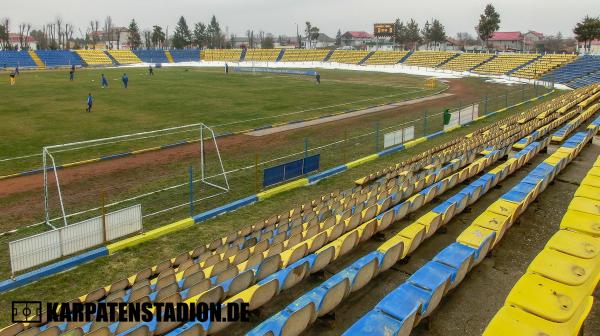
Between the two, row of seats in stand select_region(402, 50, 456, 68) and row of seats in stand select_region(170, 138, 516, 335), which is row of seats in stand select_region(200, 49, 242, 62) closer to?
row of seats in stand select_region(402, 50, 456, 68)

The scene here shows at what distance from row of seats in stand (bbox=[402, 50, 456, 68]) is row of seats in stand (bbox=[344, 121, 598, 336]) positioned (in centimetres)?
8593

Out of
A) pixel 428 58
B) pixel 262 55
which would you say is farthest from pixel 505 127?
pixel 262 55

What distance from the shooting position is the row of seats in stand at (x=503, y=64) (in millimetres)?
76688

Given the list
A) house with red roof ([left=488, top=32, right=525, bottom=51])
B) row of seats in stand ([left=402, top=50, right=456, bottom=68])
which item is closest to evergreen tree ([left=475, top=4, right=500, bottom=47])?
row of seats in stand ([left=402, top=50, right=456, bottom=68])

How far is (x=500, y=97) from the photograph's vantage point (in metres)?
44.9

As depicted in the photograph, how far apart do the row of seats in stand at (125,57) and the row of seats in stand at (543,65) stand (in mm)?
81889

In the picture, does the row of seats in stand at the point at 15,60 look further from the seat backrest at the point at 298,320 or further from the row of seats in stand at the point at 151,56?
the seat backrest at the point at 298,320

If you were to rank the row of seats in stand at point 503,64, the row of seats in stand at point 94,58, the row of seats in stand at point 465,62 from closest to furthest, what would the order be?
the row of seats in stand at point 503,64 < the row of seats in stand at point 465,62 < the row of seats in stand at point 94,58

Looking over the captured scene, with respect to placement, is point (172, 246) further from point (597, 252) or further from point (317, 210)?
point (597, 252)

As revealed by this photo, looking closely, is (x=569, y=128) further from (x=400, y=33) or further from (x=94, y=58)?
(x=400, y=33)

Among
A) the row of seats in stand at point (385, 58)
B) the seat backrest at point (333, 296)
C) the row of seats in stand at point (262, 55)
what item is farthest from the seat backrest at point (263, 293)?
the row of seats in stand at point (262, 55)

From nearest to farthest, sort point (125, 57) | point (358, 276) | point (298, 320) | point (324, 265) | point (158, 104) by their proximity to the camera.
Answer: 1. point (298, 320)
2. point (358, 276)
3. point (324, 265)
4. point (158, 104)
5. point (125, 57)

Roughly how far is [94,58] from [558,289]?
110263 millimetres

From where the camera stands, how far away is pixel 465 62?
3396 inches
